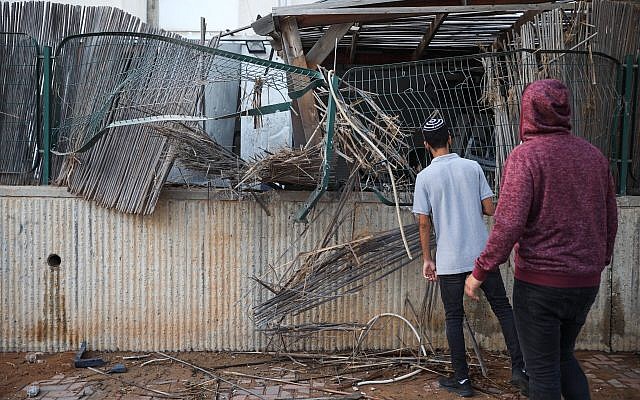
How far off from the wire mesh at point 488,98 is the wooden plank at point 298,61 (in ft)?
1.24

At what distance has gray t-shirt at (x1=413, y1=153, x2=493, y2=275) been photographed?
174 inches

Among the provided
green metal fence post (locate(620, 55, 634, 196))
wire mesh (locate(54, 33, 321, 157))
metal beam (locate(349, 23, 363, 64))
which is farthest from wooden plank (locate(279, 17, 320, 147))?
green metal fence post (locate(620, 55, 634, 196))

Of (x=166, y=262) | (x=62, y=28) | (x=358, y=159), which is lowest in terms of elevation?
(x=166, y=262)

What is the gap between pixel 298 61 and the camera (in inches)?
225

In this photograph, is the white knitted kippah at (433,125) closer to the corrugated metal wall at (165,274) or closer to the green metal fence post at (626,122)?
the corrugated metal wall at (165,274)

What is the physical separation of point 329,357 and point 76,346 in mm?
2040

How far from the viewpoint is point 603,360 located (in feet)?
17.7

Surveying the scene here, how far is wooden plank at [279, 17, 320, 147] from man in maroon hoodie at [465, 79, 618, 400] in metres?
2.41

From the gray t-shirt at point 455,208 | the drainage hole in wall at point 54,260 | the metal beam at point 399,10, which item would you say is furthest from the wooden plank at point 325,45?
the drainage hole in wall at point 54,260

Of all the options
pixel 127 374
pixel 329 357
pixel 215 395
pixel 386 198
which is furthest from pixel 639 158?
pixel 127 374

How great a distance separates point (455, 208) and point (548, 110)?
1.29 meters

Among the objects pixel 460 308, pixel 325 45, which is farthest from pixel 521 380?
pixel 325 45

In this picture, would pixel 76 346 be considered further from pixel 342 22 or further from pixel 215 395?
pixel 342 22

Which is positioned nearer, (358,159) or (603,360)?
(358,159)
